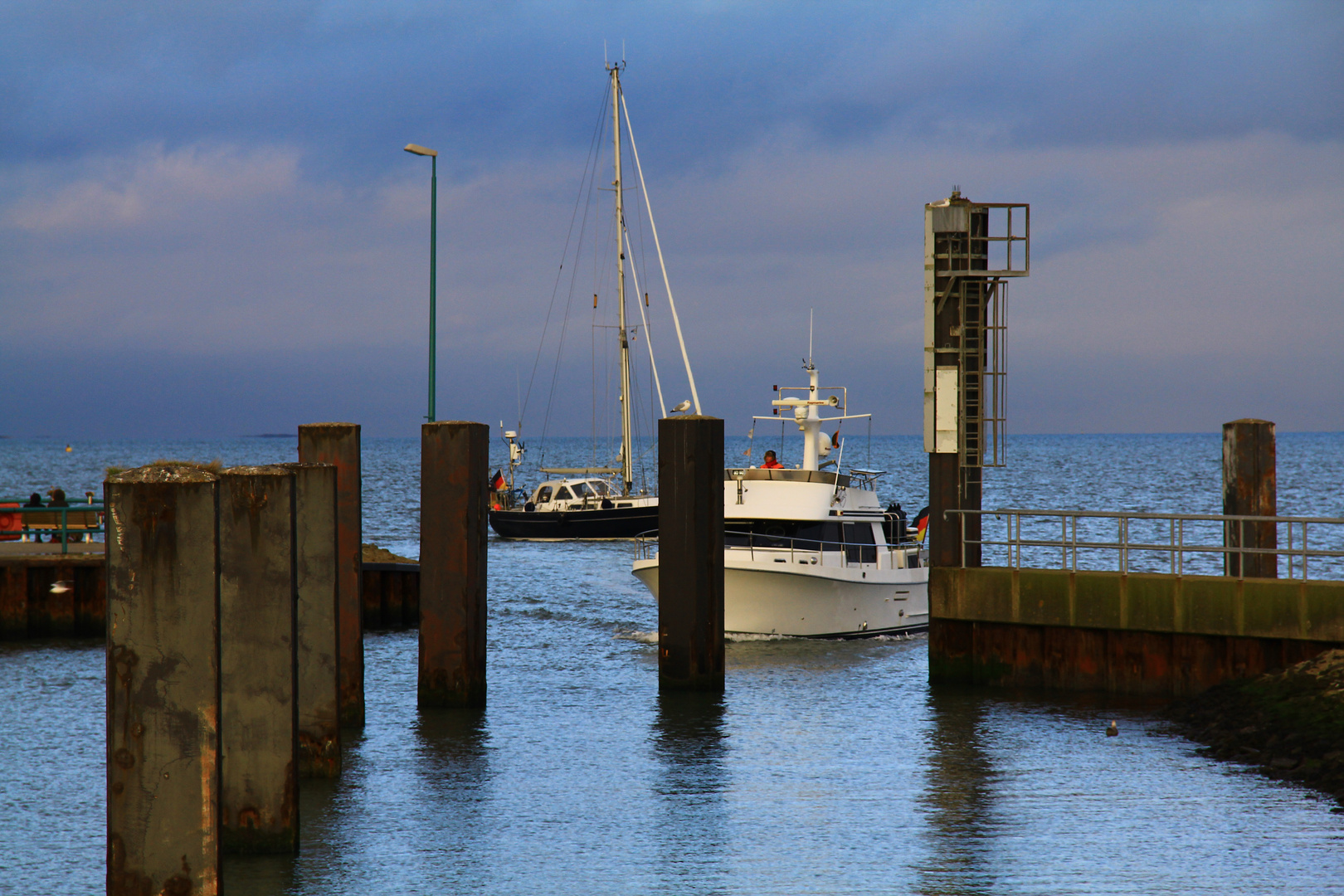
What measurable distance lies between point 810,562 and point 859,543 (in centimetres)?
130

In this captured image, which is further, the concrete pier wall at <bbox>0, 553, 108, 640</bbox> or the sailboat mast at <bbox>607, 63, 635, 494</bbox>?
the sailboat mast at <bbox>607, 63, 635, 494</bbox>

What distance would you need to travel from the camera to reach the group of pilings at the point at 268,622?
6773mm

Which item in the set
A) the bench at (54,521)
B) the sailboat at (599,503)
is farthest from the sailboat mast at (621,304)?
the bench at (54,521)

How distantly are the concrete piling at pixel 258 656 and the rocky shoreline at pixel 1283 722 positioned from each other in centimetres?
885

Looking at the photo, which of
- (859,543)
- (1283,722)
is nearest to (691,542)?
(1283,722)

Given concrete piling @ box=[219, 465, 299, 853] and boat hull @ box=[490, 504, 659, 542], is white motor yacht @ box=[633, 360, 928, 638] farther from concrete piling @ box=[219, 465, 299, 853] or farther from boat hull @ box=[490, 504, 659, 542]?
boat hull @ box=[490, 504, 659, 542]

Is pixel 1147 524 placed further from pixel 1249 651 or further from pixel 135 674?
pixel 135 674

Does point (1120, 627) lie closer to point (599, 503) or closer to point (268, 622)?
point (268, 622)

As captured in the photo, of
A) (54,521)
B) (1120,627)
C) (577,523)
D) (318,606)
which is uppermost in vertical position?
(54,521)

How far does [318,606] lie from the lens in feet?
38.7

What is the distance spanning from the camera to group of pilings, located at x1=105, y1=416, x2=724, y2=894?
6773mm

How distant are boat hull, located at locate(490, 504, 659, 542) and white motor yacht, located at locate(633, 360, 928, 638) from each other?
92.0 ft

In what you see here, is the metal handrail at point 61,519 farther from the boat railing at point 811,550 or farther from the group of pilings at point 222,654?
the group of pilings at point 222,654

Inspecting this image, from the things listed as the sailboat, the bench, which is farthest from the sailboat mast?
the bench
